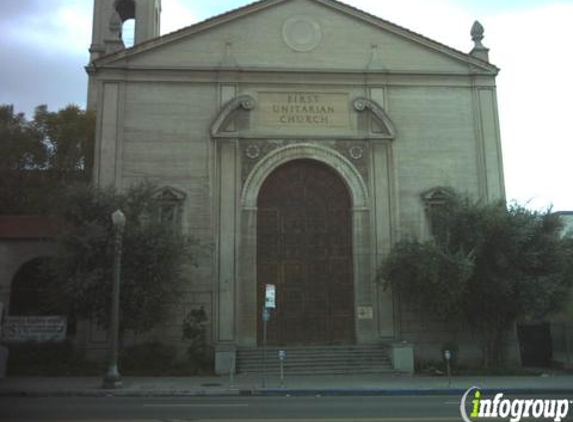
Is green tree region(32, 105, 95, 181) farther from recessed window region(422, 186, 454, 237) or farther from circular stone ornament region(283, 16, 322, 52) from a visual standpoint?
recessed window region(422, 186, 454, 237)

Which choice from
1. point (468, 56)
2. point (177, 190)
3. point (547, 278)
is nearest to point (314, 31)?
point (468, 56)

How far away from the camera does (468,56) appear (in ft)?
97.0

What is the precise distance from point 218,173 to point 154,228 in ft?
17.3

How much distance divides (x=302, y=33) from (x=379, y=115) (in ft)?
17.8

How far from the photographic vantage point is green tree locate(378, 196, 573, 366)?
24.0 meters

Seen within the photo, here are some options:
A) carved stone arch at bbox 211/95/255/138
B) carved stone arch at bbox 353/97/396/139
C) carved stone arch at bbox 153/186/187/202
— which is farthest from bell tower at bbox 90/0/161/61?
carved stone arch at bbox 353/97/396/139

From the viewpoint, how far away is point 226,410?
13.5 m

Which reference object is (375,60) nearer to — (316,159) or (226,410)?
(316,159)

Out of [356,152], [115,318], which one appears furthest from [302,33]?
[115,318]

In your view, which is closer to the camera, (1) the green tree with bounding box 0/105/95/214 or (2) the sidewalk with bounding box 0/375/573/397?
(2) the sidewalk with bounding box 0/375/573/397

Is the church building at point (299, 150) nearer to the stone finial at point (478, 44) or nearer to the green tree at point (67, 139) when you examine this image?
the stone finial at point (478, 44)

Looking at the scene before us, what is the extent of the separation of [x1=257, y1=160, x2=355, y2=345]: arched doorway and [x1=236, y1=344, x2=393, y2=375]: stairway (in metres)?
1.19

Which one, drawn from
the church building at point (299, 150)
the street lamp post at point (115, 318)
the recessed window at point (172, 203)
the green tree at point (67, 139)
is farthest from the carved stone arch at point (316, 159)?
the green tree at point (67, 139)

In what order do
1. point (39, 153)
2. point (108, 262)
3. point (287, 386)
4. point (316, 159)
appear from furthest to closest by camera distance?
point (39, 153), point (316, 159), point (108, 262), point (287, 386)
